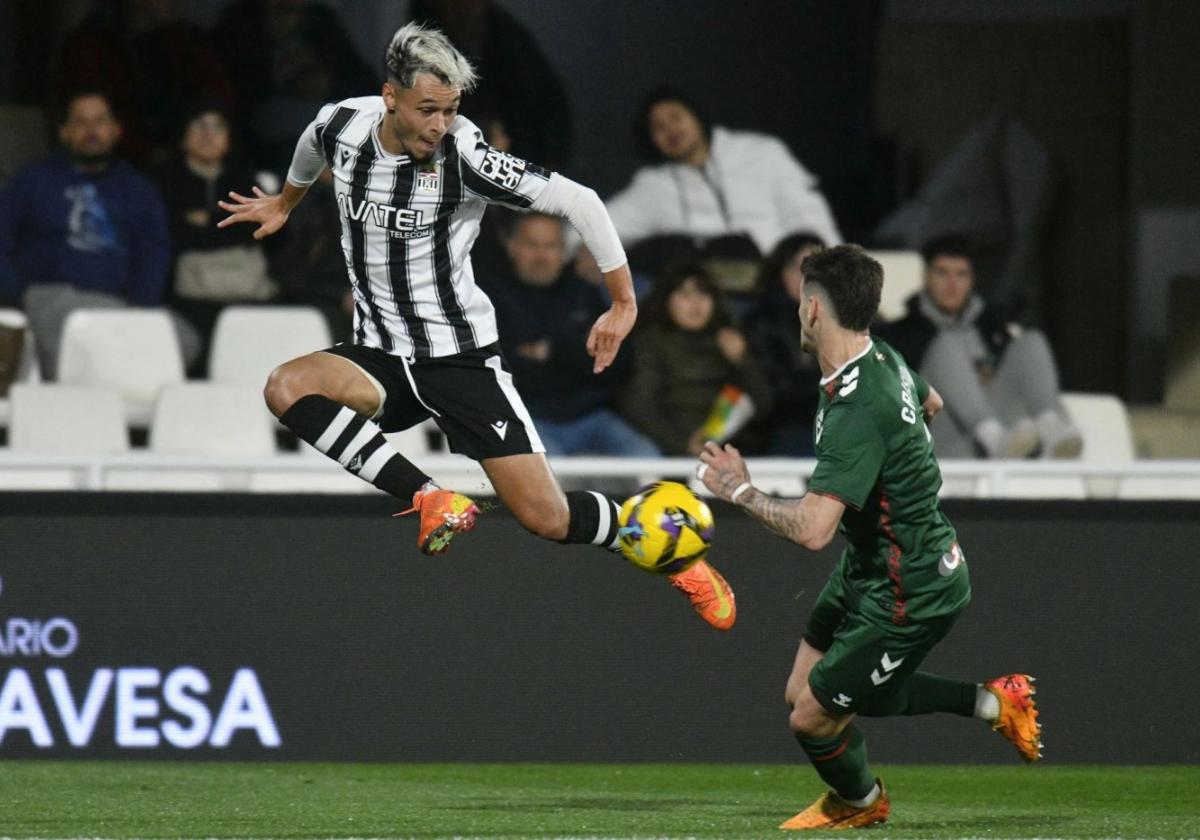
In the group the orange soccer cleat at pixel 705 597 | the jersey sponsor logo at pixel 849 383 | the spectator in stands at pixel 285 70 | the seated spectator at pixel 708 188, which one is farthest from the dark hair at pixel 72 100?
the jersey sponsor logo at pixel 849 383

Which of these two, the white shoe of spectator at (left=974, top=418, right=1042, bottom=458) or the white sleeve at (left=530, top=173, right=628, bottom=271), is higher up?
the white sleeve at (left=530, top=173, right=628, bottom=271)

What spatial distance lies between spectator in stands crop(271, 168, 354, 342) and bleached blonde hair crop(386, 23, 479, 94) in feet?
12.5

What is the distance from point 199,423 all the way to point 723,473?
4142 mm

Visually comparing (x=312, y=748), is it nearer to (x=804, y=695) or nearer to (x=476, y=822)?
(x=476, y=822)

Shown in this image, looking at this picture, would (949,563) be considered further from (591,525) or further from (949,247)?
(949,247)

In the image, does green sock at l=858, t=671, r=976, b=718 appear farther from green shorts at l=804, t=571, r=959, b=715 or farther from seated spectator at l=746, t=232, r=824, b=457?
seated spectator at l=746, t=232, r=824, b=457

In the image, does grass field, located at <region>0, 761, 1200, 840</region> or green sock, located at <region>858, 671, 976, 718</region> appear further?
green sock, located at <region>858, 671, 976, 718</region>

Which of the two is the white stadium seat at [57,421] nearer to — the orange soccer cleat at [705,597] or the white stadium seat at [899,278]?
the orange soccer cleat at [705,597]

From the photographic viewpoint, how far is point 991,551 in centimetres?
834

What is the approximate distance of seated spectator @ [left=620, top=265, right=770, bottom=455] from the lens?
9.50 metres

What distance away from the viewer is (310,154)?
6.73 metres

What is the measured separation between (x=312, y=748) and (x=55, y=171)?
3.09 meters

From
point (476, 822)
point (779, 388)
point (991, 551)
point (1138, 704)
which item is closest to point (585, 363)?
point (779, 388)

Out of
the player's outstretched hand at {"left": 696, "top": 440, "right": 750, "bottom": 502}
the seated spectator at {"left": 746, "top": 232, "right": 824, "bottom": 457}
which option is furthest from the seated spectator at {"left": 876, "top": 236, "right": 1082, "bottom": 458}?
the player's outstretched hand at {"left": 696, "top": 440, "right": 750, "bottom": 502}
